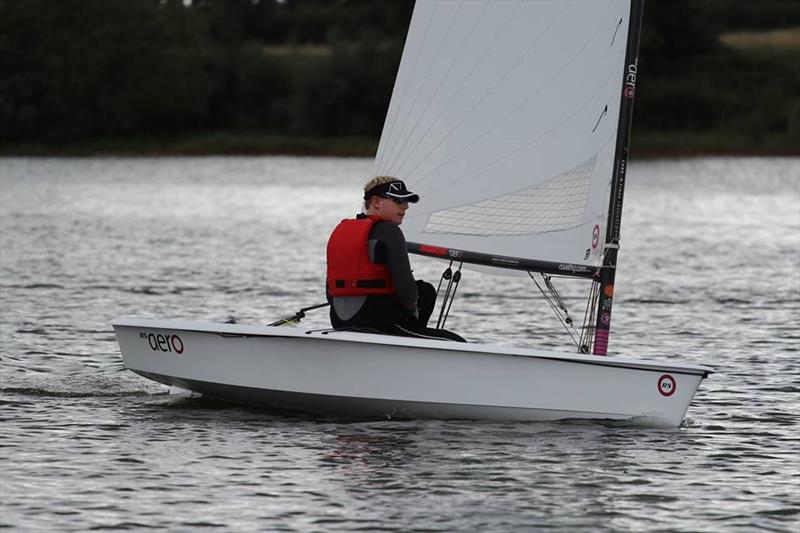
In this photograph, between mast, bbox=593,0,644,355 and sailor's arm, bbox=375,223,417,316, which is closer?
sailor's arm, bbox=375,223,417,316

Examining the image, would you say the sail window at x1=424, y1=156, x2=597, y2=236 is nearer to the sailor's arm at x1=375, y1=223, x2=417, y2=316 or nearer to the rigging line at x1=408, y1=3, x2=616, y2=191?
the rigging line at x1=408, y1=3, x2=616, y2=191

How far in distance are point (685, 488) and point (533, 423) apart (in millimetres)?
1403

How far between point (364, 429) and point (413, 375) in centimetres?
54

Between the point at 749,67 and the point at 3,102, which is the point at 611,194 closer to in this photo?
the point at 3,102

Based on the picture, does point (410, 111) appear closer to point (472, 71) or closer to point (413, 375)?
point (472, 71)

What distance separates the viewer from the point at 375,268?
9.60 metres

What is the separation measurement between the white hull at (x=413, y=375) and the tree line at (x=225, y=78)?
5497 cm

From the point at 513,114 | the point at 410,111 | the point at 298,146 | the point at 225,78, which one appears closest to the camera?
the point at 513,114

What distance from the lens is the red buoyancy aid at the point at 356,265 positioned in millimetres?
9602

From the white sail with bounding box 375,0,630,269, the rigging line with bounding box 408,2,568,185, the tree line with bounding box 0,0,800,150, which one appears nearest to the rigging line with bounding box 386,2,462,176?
the white sail with bounding box 375,0,630,269

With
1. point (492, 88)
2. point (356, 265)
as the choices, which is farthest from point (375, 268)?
point (492, 88)

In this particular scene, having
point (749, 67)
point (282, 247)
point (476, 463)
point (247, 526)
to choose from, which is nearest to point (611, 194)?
point (476, 463)

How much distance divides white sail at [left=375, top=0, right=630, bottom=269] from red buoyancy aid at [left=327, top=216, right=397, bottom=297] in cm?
93

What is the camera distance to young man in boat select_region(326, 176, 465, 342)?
955 centimetres
